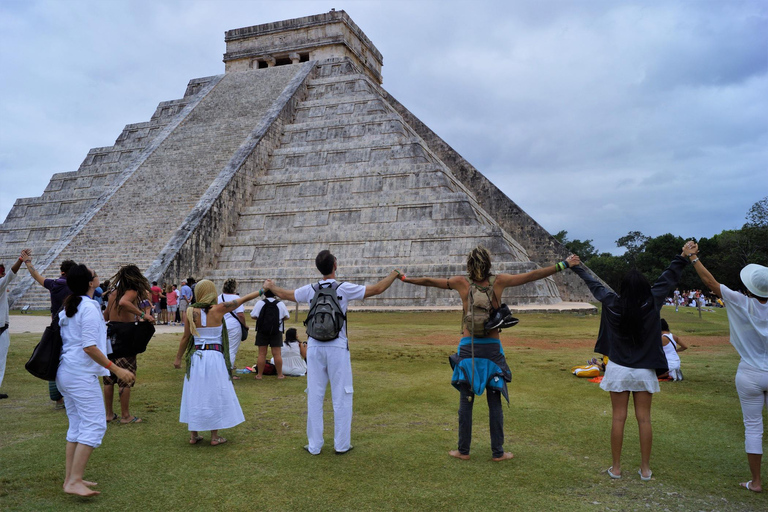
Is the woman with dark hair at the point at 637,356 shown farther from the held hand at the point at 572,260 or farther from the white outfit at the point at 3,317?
the white outfit at the point at 3,317

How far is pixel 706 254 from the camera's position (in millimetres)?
53906

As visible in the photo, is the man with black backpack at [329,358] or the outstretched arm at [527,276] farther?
the man with black backpack at [329,358]

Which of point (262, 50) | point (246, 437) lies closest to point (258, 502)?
point (246, 437)

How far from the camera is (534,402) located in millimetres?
6844

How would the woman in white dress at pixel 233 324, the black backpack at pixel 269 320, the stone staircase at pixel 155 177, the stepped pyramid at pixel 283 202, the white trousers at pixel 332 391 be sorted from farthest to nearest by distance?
1. the stone staircase at pixel 155 177
2. the stepped pyramid at pixel 283 202
3. the black backpack at pixel 269 320
4. the woman in white dress at pixel 233 324
5. the white trousers at pixel 332 391

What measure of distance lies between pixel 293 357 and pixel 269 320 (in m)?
0.89

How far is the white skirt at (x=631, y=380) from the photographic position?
14.2 feet

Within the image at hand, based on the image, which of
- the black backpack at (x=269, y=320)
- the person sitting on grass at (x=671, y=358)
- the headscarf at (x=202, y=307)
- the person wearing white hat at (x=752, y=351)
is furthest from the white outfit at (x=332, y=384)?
the person sitting on grass at (x=671, y=358)

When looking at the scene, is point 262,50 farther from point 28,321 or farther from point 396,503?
point 396,503

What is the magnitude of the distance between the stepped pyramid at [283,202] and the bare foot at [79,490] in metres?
17.0

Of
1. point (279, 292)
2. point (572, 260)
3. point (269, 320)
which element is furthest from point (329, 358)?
point (269, 320)

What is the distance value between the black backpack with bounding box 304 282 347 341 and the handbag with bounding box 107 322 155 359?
2054 millimetres

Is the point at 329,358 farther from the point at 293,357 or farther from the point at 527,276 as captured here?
the point at 293,357

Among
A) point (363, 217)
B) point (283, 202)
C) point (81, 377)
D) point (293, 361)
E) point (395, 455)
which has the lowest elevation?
point (395, 455)
